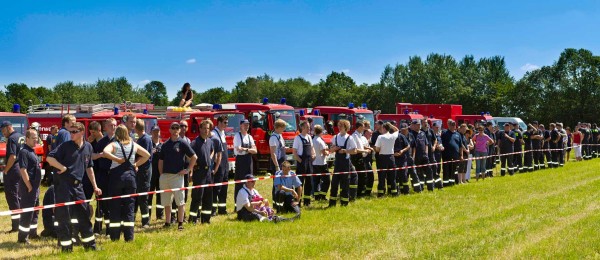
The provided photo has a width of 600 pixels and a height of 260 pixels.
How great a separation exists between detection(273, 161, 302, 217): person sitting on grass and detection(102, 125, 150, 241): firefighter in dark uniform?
3.32m

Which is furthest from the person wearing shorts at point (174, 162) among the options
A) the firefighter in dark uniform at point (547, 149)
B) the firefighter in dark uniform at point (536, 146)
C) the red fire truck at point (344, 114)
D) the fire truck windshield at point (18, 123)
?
the firefighter in dark uniform at point (547, 149)

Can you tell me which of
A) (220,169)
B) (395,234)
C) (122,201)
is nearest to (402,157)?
(220,169)

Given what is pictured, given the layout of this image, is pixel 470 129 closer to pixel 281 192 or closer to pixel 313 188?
pixel 313 188

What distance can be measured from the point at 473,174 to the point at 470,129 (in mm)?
2199

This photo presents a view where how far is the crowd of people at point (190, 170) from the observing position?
799cm

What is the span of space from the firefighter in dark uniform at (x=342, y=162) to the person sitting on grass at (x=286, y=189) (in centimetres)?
102

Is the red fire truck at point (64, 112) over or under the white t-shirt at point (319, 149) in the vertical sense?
over

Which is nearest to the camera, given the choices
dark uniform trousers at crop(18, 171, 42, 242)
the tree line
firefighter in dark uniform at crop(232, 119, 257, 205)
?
dark uniform trousers at crop(18, 171, 42, 242)

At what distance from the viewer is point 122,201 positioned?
8500 millimetres

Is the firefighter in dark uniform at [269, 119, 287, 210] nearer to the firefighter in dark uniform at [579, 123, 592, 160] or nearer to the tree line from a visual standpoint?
the firefighter in dark uniform at [579, 123, 592, 160]

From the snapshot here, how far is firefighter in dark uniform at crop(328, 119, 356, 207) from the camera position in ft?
38.9

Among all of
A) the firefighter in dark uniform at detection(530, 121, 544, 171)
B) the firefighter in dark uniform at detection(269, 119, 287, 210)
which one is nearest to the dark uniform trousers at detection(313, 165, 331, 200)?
the firefighter in dark uniform at detection(269, 119, 287, 210)

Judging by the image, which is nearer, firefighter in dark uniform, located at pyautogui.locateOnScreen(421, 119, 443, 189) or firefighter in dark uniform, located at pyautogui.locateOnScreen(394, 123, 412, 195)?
firefighter in dark uniform, located at pyautogui.locateOnScreen(394, 123, 412, 195)

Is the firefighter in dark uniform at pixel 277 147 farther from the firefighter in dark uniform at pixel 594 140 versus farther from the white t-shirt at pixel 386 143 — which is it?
the firefighter in dark uniform at pixel 594 140
